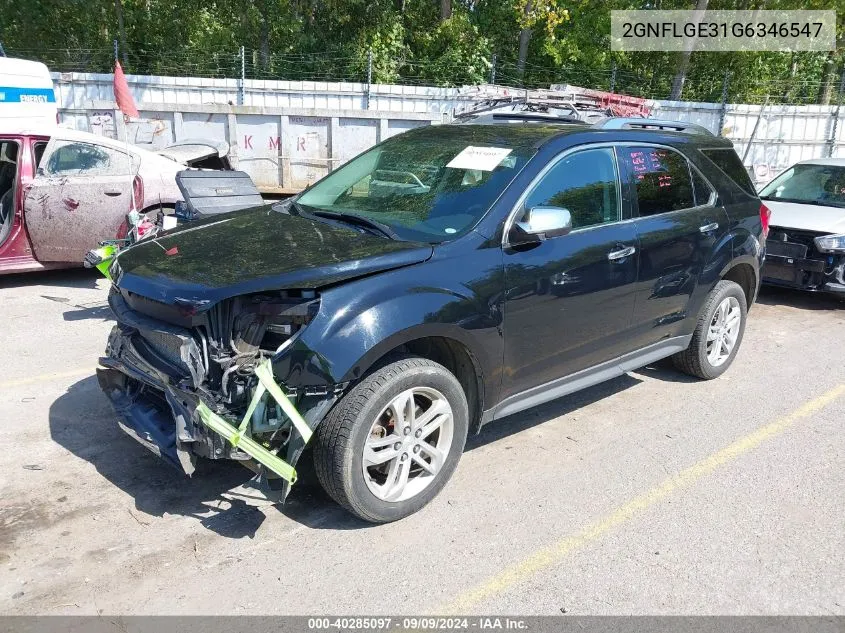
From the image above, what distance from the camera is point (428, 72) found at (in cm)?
2108

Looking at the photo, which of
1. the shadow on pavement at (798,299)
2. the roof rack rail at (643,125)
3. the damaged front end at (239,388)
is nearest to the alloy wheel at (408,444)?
the damaged front end at (239,388)

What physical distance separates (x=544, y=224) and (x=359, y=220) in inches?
39.7

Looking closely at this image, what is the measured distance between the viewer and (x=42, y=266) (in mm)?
7316

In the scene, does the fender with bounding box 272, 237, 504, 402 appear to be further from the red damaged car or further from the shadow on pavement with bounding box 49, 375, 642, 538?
the red damaged car

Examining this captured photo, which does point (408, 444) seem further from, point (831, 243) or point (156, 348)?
point (831, 243)

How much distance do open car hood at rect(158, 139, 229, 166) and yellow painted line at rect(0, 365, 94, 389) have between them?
3859 mm

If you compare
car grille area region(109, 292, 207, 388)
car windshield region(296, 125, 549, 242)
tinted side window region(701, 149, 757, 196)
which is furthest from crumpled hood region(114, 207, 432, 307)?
tinted side window region(701, 149, 757, 196)

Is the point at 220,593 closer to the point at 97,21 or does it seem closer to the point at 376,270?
the point at 376,270

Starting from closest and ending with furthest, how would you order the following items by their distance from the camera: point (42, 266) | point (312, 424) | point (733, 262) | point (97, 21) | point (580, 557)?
point (312, 424) → point (580, 557) → point (733, 262) → point (42, 266) → point (97, 21)

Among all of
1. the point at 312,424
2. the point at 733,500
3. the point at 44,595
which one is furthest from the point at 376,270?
the point at 733,500

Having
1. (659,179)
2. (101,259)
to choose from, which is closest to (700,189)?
(659,179)

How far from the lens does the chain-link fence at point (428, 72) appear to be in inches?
761

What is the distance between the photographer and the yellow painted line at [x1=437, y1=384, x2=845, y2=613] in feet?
9.99

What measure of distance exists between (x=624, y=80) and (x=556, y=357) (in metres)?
21.1
